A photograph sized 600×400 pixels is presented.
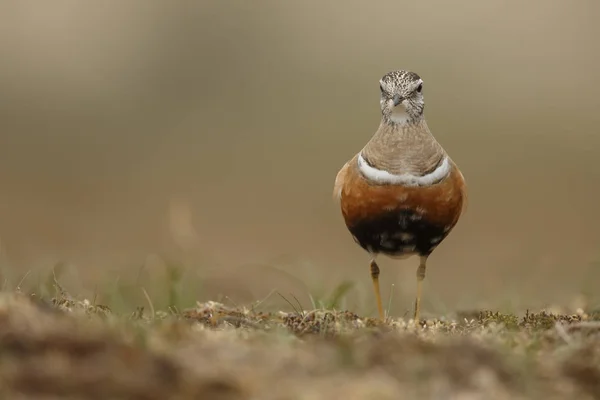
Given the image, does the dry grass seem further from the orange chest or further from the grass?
the orange chest

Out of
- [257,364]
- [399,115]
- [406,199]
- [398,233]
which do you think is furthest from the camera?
[399,115]

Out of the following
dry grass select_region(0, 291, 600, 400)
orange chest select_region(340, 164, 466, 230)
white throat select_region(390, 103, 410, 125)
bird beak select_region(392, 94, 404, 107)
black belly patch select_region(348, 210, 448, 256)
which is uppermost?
bird beak select_region(392, 94, 404, 107)

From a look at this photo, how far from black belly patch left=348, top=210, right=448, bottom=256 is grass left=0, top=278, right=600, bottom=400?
1.78m

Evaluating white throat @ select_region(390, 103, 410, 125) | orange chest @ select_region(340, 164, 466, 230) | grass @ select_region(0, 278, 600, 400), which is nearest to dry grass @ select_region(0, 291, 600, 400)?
grass @ select_region(0, 278, 600, 400)

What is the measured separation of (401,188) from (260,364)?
2.67 meters

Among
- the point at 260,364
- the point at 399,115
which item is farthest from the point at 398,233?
the point at 260,364

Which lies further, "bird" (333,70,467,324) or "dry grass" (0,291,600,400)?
"bird" (333,70,467,324)

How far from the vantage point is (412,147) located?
588 centimetres

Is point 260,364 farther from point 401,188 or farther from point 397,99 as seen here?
point 397,99

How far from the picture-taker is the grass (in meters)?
2.84

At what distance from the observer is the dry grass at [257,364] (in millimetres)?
2838

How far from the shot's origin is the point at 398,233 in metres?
5.74

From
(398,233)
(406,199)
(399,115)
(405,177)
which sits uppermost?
(399,115)

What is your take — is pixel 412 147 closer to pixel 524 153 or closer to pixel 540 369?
pixel 540 369
